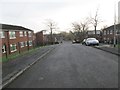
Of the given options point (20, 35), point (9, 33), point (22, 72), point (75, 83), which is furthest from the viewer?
point (20, 35)

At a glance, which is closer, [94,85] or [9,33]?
[94,85]

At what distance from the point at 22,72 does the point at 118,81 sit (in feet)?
16.6

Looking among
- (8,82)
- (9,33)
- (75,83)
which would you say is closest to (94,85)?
(75,83)

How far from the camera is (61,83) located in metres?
7.18

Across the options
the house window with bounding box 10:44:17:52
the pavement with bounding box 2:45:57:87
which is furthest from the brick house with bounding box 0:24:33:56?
the pavement with bounding box 2:45:57:87

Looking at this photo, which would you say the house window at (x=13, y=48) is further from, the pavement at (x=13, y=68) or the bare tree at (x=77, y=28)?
the bare tree at (x=77, y=28)

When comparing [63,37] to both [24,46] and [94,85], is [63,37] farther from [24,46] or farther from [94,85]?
[94,85]

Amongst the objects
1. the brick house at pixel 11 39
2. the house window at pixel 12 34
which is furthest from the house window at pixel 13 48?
the house window at pixel 12 34

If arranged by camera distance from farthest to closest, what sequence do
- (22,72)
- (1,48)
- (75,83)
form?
(1,48) → (22,72) → (75,83)

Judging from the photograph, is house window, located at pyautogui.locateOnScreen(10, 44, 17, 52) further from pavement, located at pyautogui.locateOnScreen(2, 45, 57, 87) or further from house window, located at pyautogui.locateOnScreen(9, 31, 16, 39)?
pavement, located at pyautogui.locateOnScreen(2, 45, 57, 87)

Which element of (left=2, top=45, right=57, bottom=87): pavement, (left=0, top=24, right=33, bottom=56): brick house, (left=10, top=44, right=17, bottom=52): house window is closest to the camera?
(left=2, top=45, right=57, bottom=87): pavement

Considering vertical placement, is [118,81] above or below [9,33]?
below

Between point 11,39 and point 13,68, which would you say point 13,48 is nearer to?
point 11,39

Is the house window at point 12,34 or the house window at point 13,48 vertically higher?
the house window at point 12,34
